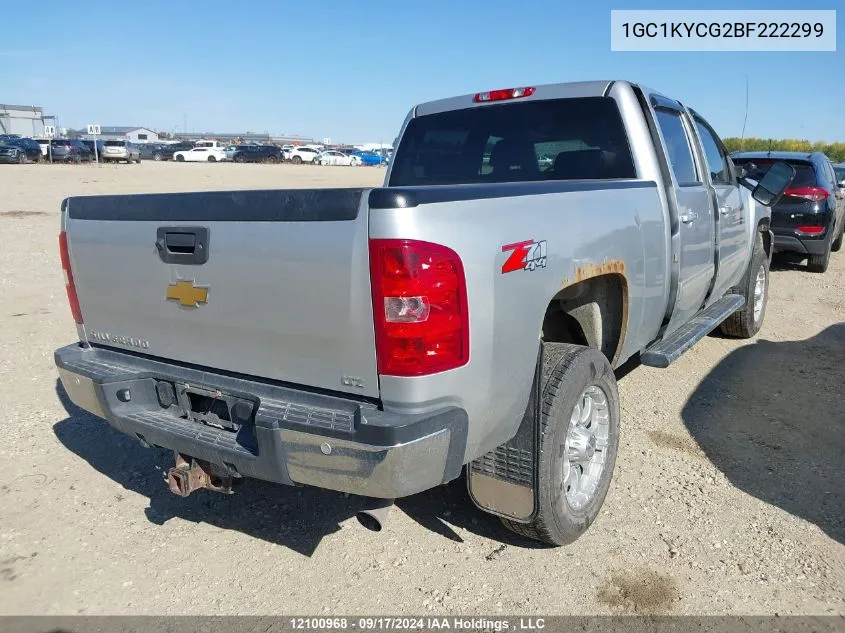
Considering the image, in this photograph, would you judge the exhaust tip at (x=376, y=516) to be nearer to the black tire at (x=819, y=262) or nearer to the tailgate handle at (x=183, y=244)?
the tailgate handle at (x=183, y=244)

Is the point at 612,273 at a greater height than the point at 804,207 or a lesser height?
greater

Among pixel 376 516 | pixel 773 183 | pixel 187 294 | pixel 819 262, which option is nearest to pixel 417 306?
pixel 376 516

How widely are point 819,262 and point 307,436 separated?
31.9ft

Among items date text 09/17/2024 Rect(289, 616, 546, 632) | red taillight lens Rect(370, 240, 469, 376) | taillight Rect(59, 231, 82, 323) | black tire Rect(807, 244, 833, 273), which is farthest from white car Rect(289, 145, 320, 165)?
red taillight lens Rect(370, 240, 469, 376)

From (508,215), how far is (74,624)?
2.23 metres

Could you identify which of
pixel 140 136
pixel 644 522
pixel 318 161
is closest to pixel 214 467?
pixel 644 522

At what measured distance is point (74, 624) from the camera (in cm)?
257

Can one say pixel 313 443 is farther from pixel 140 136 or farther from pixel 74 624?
pixel 140 136

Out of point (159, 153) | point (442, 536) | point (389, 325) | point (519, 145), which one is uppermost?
point (159, 153)

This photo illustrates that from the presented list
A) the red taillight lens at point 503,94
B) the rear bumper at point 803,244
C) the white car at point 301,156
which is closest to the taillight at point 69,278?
the red taillight lens at point 503,94

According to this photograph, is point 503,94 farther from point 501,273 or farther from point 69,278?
point 69,278

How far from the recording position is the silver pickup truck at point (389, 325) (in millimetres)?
2127

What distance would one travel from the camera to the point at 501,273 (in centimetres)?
227

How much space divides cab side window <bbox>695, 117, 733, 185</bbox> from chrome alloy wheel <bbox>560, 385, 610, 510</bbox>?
7.70ft
